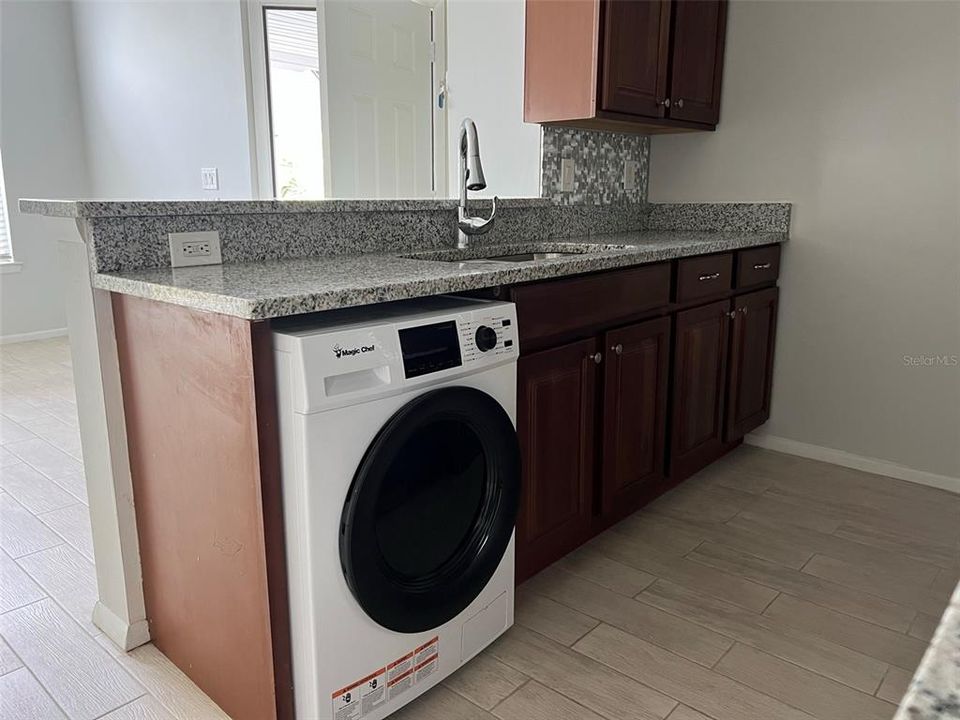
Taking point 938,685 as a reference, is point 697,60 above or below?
above

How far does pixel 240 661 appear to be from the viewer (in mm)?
1461

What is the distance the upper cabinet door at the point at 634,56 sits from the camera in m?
2.45

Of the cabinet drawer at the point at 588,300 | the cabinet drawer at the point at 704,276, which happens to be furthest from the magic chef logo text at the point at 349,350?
the cabinet drawer at the point at 704,276

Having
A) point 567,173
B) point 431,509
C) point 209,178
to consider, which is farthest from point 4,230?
point 431,509

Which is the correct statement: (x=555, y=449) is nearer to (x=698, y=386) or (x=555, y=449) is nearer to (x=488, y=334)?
(x=488, y=334)

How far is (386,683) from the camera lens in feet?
4.87

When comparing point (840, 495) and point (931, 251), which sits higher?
point (931, 251)

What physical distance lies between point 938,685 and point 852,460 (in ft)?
9.65

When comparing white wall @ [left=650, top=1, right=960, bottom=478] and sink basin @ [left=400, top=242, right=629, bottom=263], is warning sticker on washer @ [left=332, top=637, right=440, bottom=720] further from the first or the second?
white wall @ [left=650, top=1, right=960, bottom=478]

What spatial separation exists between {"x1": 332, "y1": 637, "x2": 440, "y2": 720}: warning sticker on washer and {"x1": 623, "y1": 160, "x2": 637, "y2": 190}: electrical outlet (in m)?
2.26

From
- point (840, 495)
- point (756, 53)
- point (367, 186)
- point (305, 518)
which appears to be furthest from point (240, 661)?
point (756, 53)

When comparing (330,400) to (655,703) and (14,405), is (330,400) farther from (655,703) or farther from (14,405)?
(14,405)

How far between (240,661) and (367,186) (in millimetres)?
2568

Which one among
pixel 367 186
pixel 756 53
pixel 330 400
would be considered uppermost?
pixel 756 53
